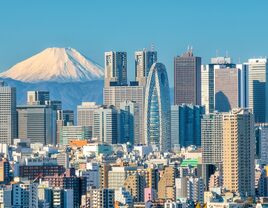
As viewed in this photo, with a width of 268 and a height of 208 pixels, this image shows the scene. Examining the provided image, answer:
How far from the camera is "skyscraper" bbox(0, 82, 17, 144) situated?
9788 cm

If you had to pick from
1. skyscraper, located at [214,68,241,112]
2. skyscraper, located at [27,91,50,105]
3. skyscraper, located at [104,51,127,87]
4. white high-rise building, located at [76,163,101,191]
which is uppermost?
skyscraper, located at [104,51,127,87]

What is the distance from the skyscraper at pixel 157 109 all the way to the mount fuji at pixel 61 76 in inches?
641

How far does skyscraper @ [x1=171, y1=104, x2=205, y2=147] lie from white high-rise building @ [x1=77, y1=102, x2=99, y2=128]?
4.77 metres

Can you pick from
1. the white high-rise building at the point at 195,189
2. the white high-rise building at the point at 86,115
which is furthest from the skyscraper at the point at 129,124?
the white high-rise building at the point at 195,189

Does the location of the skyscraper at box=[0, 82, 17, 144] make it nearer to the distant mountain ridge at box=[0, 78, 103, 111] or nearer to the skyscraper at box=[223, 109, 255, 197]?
the distant mountain ridge at box=[0, 78, 103, 111]

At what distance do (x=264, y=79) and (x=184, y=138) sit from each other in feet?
32.6

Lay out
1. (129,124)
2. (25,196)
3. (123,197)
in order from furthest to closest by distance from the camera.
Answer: (129,124), (123,197), (25,196)

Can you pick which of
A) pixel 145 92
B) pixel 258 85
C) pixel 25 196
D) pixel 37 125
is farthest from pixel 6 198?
pixel 258 85

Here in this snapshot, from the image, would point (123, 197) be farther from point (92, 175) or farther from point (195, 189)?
point (92, 175)

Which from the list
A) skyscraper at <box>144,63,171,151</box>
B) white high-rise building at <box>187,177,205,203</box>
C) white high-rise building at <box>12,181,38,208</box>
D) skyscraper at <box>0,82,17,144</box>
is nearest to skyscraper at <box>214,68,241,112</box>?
skyscraper at <box>144,63,171,151</box>

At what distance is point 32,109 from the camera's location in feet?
Result: 329

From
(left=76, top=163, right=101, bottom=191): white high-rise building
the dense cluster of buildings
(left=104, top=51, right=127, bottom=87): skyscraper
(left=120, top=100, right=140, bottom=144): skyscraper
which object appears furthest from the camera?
(left=104, top=51, right=127, bottom=87): skyscraper

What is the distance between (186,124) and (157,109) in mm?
2615

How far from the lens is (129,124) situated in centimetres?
10050
